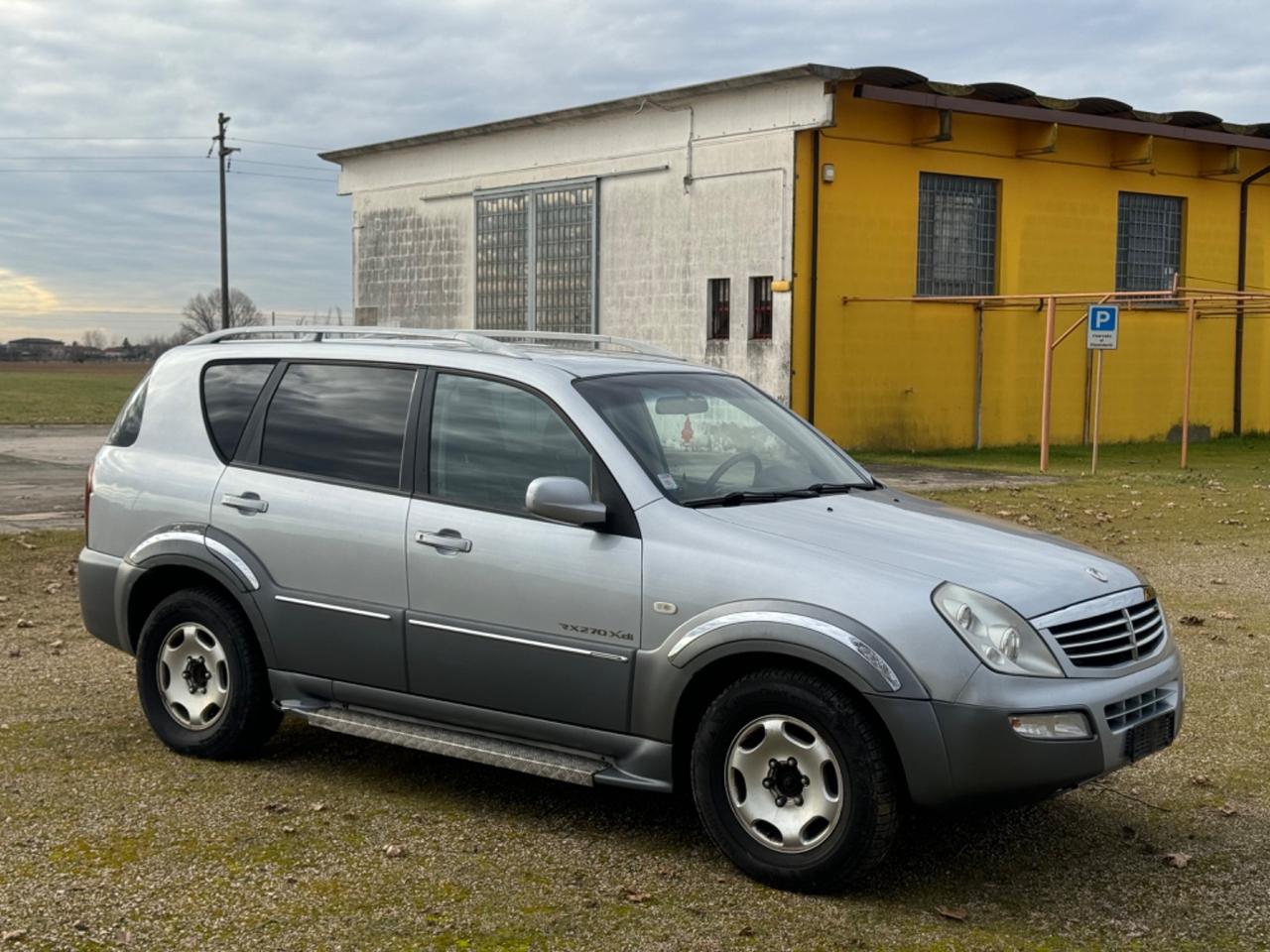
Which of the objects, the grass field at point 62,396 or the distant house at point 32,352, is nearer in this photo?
the grass field at point 62,396

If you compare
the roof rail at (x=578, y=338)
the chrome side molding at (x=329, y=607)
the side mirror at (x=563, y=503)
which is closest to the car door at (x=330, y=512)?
the chrome side molding at (x=329, y=607)

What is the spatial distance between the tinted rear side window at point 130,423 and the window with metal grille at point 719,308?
2086 cm

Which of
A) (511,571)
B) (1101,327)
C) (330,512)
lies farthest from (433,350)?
(1101,327)

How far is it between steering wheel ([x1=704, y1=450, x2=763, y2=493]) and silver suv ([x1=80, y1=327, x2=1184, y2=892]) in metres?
0.02

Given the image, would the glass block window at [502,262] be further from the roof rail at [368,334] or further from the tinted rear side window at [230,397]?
the tinted rear side window at [230,397]

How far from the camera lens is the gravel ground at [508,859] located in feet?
15.2

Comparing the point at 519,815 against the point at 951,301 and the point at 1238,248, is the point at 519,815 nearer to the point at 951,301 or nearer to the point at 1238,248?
the point at 951,301

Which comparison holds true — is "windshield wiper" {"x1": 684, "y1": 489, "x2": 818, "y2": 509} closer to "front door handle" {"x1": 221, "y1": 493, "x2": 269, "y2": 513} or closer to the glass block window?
"front door handle" {"x1": 221, "y1": 493, "x2": 269, "y2": 513}

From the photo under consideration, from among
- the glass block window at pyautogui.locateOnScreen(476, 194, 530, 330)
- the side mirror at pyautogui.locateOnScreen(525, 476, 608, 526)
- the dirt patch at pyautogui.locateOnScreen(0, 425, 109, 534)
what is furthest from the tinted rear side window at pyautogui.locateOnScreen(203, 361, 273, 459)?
the glass block window at pyautogui.locateOnScreen(476, 194, 530, 330)

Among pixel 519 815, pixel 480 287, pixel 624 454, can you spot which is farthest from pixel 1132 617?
pixel 480 287

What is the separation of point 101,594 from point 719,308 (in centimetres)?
2155

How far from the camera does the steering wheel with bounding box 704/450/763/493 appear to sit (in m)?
5.60

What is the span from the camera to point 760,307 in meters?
26.7

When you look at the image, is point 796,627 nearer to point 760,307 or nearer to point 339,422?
point 339,422
